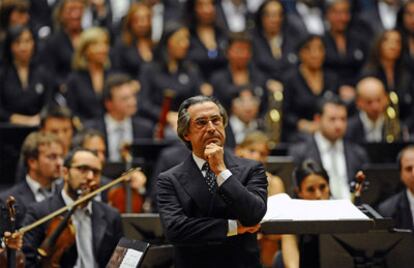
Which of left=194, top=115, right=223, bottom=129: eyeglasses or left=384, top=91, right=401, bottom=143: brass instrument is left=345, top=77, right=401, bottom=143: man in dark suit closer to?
left=384, top=91, right=401, bottom=143: brass instrument

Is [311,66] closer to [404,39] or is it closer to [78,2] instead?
[404,39]

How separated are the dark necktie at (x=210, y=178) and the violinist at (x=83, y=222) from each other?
961 mm

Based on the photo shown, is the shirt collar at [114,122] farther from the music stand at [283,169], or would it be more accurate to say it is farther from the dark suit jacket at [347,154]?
the music stand at [283,169]

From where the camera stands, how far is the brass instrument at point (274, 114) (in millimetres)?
7348

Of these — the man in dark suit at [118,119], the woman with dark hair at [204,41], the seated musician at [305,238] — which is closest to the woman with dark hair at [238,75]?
the woman with dark hair at [204,41]

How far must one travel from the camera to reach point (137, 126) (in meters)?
6.99

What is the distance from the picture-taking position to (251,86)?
24.8ft

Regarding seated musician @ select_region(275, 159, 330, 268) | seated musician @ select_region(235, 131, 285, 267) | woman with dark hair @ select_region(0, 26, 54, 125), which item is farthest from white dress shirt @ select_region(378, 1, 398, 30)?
seated musician @ select_region(275, 159, 330, 268)

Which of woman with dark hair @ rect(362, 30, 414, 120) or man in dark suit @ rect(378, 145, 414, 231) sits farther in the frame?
woman with dark hair @ rect(362, 30, 414, 120)

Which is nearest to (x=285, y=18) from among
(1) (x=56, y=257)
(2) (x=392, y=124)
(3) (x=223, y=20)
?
(3) (x=223, y=20)

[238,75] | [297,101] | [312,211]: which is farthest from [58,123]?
[312,211]

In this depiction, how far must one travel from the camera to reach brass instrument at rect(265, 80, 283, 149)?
24.1 feet

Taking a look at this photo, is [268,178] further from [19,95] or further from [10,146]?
[19,95]

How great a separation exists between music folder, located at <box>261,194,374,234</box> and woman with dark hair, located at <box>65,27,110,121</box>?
3.70 meters
